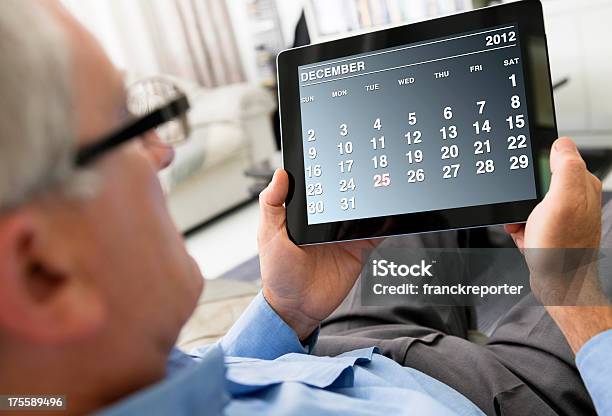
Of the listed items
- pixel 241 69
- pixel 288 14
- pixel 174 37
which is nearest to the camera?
pixel 288 14

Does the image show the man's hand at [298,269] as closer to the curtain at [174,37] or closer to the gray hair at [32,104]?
the gray hair at [32,104]

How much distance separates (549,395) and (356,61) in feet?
1.75

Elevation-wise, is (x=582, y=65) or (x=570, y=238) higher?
(x=570, y=238)

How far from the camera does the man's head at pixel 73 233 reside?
0.47 meters

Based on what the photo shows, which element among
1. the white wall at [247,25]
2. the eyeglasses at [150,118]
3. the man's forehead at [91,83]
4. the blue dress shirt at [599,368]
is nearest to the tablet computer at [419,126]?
the blue dress shirt at [599,368]

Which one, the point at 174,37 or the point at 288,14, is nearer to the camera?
the point at 288,14

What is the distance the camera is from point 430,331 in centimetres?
106

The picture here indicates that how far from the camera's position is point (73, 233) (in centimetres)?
51

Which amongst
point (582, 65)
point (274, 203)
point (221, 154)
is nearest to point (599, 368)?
point (274, 203)

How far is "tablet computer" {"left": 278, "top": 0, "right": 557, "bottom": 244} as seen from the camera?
0.83m

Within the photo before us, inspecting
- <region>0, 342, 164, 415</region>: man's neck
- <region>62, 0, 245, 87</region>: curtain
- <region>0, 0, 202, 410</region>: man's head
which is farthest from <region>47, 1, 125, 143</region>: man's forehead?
<region>62, 0, 245, 87</region>: curtain

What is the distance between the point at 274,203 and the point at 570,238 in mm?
403

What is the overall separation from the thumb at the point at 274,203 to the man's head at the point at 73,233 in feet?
1.09

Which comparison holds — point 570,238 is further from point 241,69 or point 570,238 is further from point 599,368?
point 241,69
